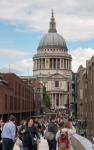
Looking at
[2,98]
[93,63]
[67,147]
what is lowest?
[67,147]

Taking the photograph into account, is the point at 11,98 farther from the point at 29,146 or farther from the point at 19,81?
the point at 29,146

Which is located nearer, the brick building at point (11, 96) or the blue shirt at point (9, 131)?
the blue shirt at point (9, 131)

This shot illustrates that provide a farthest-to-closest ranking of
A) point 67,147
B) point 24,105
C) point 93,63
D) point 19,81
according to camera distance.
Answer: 1. point 24,105
2. point 19,81
3. point 93,63
4. point 67,147

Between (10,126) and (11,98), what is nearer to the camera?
(10,126)

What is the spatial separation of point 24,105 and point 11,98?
16.1 m

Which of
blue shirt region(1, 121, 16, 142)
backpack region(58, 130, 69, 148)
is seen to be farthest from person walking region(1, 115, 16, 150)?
backpack region(58, 130, 69, 148)

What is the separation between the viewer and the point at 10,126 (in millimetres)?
13859

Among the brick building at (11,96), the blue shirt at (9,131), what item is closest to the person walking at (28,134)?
the blue shirt at (9,131)

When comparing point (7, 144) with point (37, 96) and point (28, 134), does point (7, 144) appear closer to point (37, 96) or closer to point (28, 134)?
point (28, 134)

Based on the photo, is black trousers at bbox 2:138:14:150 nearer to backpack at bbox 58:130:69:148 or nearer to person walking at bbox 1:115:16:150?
person walking at bbox 1:115:16:150

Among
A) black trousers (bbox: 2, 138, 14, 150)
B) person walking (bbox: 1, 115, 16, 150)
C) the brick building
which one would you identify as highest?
the brick building

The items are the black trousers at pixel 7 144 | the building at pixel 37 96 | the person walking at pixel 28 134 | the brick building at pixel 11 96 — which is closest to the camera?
the person walking at pixel 28 134

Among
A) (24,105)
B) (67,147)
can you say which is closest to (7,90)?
(24,105)

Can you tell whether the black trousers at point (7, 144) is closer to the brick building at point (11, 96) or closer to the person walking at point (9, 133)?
the person walking at point (9, 133)
